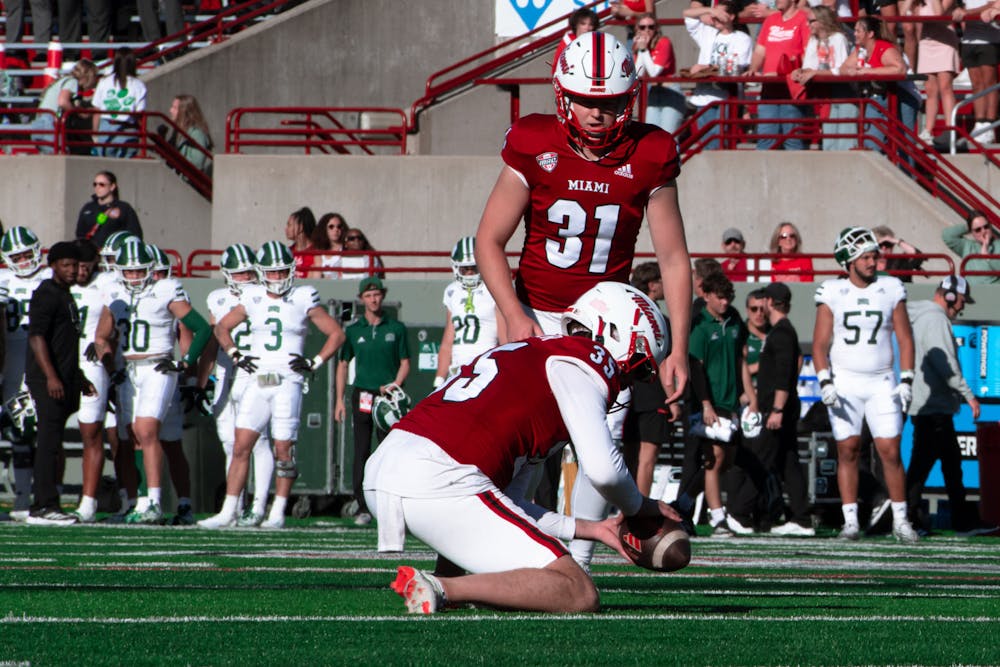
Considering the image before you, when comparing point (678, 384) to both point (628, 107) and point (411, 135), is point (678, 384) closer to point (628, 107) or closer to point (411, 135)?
point (628, 107)

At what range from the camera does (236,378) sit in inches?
516

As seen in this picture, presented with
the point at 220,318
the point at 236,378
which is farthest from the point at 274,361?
the point at 220,318

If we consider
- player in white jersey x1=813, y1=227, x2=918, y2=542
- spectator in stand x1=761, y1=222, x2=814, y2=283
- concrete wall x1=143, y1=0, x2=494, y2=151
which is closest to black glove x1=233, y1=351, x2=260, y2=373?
player in white jersey x1=813, y1=227, x2=918, y2=542

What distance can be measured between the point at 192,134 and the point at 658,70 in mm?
5706

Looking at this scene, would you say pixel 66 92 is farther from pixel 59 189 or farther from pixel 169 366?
pixel 169 366

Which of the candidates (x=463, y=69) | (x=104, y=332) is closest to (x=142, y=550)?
(x=104, y=332)

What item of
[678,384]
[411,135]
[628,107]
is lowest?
[678,384]

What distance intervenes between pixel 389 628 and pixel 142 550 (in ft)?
15.5

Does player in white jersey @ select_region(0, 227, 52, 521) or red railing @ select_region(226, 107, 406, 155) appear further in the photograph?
red railing @ select_region(226, 107, 406, 155)

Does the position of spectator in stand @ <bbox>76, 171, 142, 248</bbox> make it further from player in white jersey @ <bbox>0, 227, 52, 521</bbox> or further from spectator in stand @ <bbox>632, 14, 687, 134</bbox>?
spectator in stand @ <bbox>632, 14, 687, 134</bbox>

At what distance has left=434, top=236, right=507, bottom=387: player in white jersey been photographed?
14.2 metres

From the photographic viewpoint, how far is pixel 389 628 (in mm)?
5328

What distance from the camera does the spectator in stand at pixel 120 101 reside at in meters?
20.9

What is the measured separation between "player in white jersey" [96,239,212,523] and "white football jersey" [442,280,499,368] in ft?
6.38
